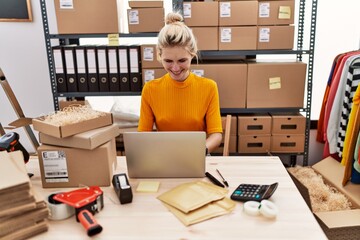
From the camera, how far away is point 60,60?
2514 mm

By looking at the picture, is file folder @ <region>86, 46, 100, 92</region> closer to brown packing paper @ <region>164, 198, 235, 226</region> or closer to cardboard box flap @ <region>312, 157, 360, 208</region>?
brown packing paper @ <region>164, 198, 235, 226</region>

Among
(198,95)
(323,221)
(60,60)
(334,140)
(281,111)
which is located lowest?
(323,221)

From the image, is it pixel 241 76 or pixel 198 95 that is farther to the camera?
pixel 241 76

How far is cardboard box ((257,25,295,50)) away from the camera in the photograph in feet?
7.79

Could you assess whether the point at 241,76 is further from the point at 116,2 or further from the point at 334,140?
the point at 116,2

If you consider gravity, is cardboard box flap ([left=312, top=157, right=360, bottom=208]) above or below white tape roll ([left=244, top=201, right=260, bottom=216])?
below

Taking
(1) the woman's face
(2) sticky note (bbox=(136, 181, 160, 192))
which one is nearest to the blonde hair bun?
(1) the woman's face

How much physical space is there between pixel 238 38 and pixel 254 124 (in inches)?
25.2

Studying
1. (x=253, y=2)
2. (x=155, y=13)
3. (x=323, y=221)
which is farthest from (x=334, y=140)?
(x=155, y=13)

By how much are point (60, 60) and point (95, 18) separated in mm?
408

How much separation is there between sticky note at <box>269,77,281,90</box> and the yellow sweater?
749mm

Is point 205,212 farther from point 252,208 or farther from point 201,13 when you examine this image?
point 201,13

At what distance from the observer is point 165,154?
1225 millimetres

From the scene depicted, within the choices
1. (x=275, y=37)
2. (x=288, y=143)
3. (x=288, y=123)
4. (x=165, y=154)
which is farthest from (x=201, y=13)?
(x=165, y=154)
